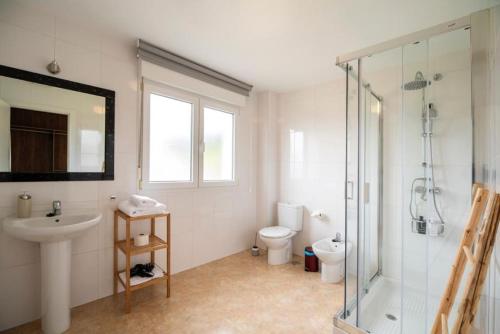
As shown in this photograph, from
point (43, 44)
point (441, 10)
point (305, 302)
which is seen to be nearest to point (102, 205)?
point (43, 44)

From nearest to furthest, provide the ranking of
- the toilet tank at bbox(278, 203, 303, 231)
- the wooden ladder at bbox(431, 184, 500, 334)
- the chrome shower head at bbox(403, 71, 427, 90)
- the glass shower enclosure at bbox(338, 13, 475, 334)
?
the wooden ladder at bbox(431, 184, 500, 334)
the glass shower enclosure at bbox(338, 13, 475, 334)
the chrome shower head at bbox(403, 71, 427, 90)
the toilet tank at bbox(278, 203, 303, 231)

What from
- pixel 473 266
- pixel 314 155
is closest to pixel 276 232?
pixel 314 155

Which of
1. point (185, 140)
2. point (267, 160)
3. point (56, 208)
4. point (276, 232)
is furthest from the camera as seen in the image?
point (267, 160)

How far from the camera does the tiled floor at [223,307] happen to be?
171 cm

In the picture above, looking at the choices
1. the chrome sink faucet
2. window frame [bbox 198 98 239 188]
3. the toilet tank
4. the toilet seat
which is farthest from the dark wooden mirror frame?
the toilet tank

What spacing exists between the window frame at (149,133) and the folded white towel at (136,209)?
0.31 meters

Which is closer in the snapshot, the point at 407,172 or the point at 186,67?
the point at 407,172

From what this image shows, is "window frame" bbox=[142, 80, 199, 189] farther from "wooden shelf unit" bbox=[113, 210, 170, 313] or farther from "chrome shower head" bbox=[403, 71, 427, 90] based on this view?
"chrome shower head" bbox=[403, 71, 427, 90]

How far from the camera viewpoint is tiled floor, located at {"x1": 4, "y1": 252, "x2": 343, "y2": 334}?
1713 millimetres

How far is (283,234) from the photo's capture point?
111 inches

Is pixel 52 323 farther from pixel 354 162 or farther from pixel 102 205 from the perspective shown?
pixel 354 162

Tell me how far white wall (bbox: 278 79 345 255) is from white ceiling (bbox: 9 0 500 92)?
72 centimetres

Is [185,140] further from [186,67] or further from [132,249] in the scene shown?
[132,249]

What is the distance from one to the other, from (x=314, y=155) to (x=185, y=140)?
1675 mm
